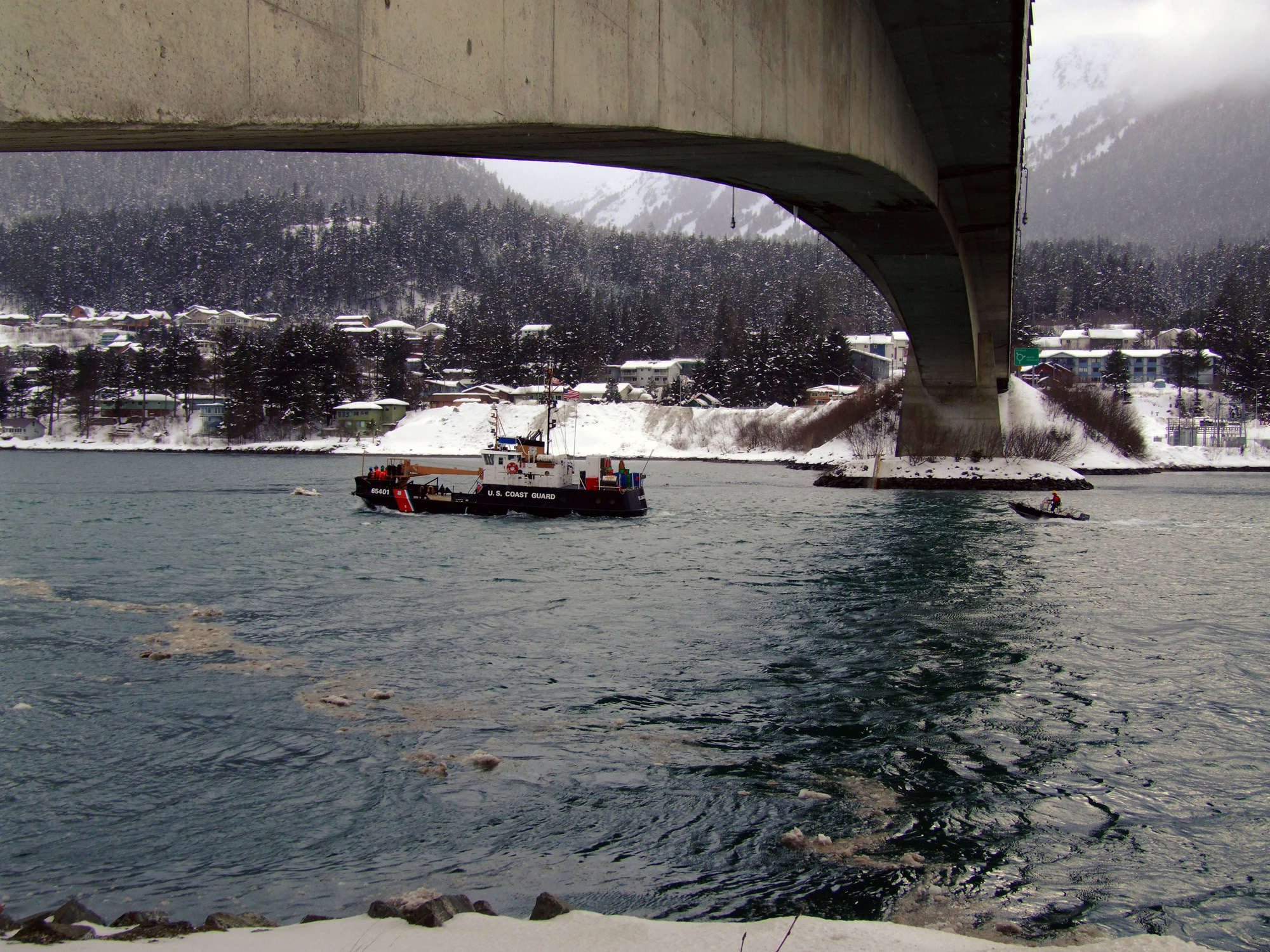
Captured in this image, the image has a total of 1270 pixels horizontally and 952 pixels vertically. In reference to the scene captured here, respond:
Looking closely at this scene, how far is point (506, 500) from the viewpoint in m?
49.7

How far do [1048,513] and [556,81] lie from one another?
42238 mm

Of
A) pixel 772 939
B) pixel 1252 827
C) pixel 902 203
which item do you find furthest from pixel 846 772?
pixel 902 203

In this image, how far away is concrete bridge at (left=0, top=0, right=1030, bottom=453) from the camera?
5.70 metres

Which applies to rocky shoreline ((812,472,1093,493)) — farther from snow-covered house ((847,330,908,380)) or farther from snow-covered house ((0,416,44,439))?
snow-covered house ((0,416,44,439))

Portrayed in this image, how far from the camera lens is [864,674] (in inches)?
704

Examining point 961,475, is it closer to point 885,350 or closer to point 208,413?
point 208,413

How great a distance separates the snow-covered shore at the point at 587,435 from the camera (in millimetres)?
112750

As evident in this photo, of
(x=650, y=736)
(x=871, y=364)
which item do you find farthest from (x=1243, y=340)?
(x=650, y=736)

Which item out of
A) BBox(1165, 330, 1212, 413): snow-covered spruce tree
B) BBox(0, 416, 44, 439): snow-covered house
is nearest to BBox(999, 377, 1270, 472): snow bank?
BBox(1165, 330, 1212, 413): snow-covered spruce tree

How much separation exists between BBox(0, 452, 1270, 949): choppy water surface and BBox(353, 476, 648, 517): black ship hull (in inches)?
635

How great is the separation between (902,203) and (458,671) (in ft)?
51.1

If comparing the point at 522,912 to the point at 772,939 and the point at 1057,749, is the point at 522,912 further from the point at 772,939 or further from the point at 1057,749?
the point at 1057,749

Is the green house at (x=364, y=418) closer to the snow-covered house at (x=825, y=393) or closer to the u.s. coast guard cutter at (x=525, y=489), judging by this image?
the snow-covered house at (x=825, y=393)

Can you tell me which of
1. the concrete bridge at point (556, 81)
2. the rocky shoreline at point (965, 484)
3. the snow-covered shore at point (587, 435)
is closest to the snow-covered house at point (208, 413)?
the snow-covered shore at point (587, 435)
